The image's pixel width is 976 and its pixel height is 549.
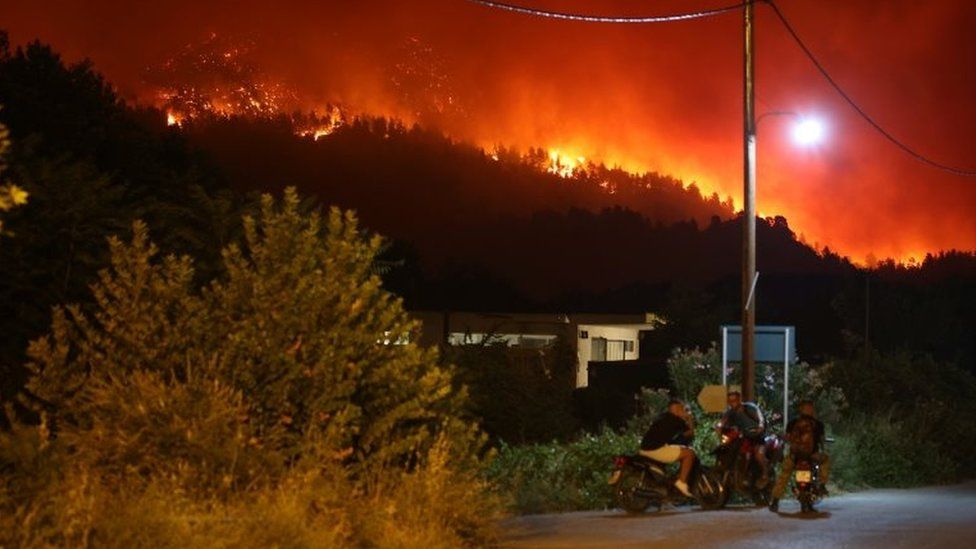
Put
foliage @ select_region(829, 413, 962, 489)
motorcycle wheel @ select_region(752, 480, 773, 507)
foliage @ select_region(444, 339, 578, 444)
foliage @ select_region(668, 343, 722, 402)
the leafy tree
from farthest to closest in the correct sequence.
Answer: foliage @ select_region(444, 339, 578, 444)
foliage @ select_region(668, 343, 722, 402)
foliage @ select_region(829, 413, 962, 489)
motorcycle wheel @ select_region(752, 480, 773, 507)
the leafy tree

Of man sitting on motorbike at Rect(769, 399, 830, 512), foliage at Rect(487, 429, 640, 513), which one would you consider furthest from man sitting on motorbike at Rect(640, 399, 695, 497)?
man sitting on motorbike at Rect(769, 399, 830, 512)

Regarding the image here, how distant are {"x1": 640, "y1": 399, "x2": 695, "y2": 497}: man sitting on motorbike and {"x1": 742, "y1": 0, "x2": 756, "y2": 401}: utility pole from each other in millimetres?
4702

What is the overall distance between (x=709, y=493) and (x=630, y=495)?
1.46 metres

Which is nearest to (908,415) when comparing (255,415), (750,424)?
(750,424)

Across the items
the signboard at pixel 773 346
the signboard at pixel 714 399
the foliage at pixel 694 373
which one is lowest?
the signboard at pixel 714 399

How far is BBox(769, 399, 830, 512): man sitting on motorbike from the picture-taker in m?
21.5

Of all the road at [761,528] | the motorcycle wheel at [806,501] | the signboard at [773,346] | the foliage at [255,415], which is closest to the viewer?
the foliage at [255,415]

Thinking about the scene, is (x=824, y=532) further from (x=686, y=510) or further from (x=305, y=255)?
(x=305, y=255)

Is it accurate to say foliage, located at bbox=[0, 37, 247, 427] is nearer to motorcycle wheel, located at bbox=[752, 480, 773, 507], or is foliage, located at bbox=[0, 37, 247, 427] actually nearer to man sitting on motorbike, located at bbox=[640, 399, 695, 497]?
man sitting on motorbike, located at bbox=[640, 399, 695, 497]

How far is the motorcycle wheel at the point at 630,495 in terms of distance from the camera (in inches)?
806

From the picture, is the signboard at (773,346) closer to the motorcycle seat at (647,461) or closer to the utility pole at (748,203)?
the utility pole at (748,203)

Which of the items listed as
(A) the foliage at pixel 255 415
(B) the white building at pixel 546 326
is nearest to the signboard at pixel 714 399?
(A) the foliage at pixel 255 415

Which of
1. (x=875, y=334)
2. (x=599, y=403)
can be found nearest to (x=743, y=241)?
(x=599, y=403)

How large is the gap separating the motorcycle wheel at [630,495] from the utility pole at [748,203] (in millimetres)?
5553
